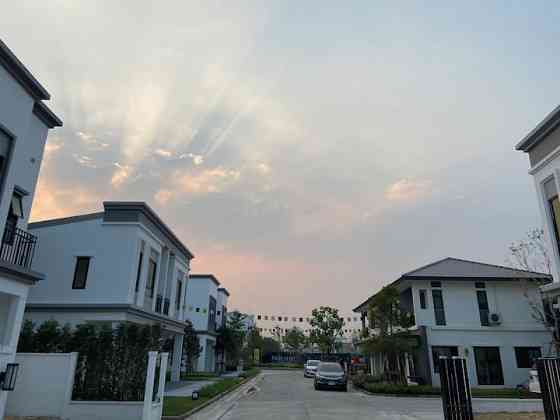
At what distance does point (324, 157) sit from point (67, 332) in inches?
400

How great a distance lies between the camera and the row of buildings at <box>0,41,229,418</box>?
9906 millimetres

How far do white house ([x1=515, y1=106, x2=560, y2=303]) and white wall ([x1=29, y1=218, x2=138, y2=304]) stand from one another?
1399cm

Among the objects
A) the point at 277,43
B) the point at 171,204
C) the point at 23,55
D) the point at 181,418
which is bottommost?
the point at 181,418

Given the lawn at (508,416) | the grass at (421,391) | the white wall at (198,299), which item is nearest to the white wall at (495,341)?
the grass at (421,391)

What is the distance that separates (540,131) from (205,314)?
28328 mm

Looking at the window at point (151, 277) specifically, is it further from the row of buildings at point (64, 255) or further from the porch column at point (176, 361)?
the porch column at point (176, 361)

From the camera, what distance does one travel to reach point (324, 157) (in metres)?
15.4

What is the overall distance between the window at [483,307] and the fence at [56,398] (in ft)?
59.7

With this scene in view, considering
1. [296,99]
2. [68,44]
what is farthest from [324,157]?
[68,44]

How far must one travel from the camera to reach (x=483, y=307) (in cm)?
2223

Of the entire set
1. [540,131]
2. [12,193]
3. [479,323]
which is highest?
[540,131]

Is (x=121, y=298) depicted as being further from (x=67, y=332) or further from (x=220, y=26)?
(x=220, y=26)

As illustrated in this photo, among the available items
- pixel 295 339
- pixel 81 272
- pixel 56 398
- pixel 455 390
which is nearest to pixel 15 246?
pixel 56 398

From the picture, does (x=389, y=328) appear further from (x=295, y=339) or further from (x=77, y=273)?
(x=295, y=339)
